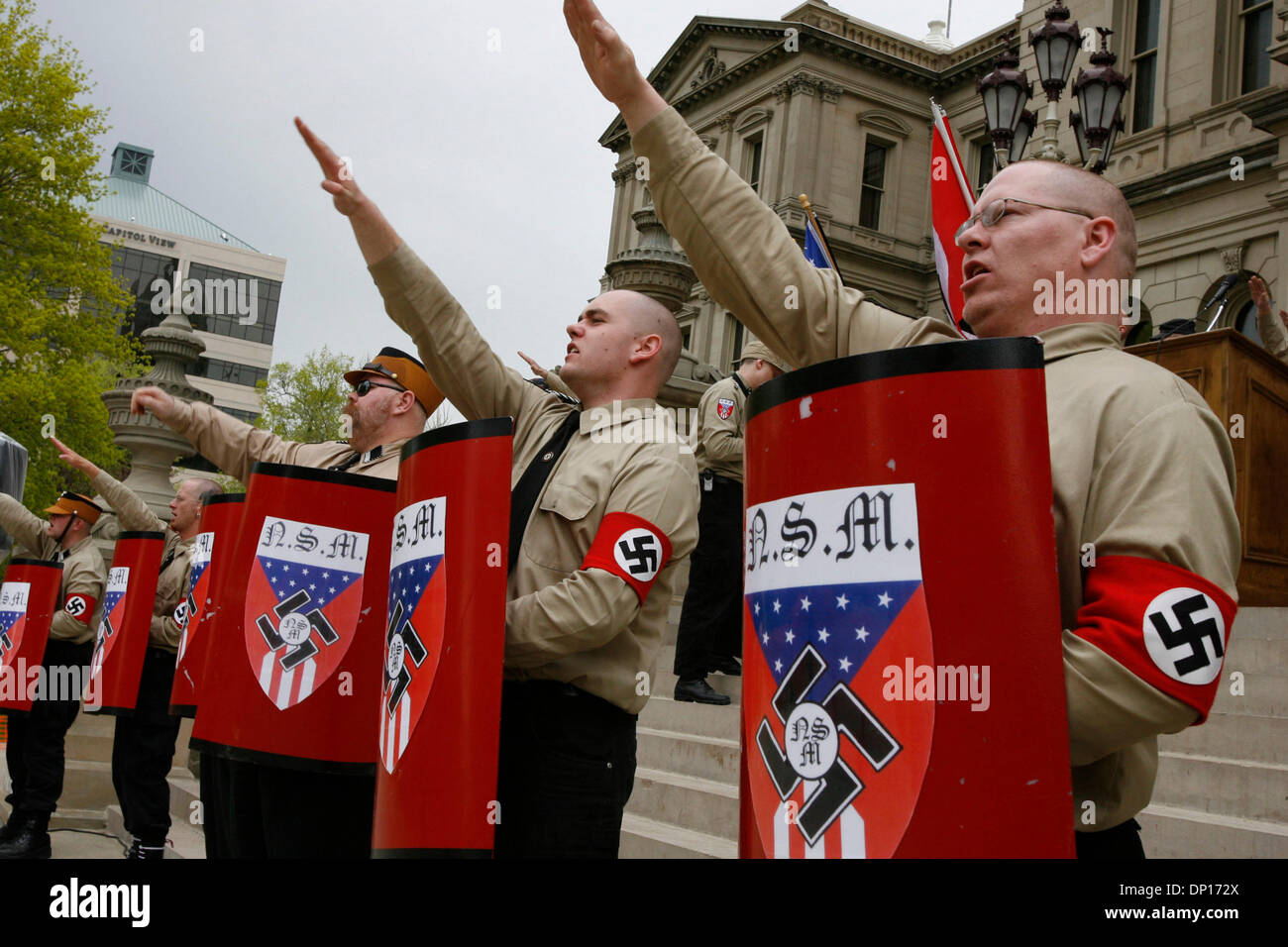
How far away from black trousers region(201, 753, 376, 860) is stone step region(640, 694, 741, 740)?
8.97ft

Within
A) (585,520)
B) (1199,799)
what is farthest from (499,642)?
(1199,799)

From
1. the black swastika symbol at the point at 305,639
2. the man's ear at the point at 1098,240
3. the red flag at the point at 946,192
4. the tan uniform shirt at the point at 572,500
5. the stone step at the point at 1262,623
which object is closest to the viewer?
the man's ear at the point at 1098,240

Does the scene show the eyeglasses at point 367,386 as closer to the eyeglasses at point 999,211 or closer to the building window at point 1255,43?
the eyeglasses at point 999,211

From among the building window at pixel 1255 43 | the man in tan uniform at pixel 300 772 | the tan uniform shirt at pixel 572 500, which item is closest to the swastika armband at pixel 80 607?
the man in tan uniform at pixel 300 772

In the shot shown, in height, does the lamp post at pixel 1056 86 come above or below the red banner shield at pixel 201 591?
above

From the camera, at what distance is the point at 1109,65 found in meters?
10.7

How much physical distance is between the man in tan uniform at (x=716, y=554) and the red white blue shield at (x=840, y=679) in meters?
5.08

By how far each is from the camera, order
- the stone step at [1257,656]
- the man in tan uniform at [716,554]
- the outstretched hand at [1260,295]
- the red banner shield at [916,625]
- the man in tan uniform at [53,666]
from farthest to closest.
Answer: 1. the outstretched hand at [1260,295]
2. the man in tan uniform at [53,666]
3. the man in tan uniform at [716,554]
4. the stone step at [1257,656]
5. the red banner shield at [916,625]

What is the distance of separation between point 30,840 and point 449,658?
6.38 meters

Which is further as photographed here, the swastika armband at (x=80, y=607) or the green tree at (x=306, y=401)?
the green tree at (x=306, y=401)

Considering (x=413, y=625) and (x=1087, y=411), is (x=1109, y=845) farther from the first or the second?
(x=413, y=625)

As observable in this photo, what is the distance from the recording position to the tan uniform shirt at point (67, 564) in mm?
8070

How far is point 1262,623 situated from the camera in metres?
7.13

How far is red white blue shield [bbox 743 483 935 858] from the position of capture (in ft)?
4.69
